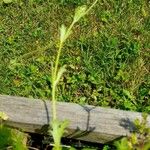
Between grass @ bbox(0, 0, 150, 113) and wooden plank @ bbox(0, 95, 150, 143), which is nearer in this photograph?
wooden plank @ bbox(0, 95, 150, 143)

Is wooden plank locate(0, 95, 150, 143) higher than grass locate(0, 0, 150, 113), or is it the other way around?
grass locate(0, 0, 150, 113)

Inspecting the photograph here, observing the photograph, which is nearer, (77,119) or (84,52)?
(77,119)

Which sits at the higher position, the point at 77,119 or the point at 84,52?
the point at 84,52

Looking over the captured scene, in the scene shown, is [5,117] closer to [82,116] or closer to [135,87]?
[82,116]

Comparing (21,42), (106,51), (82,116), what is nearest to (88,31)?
(106,51)
